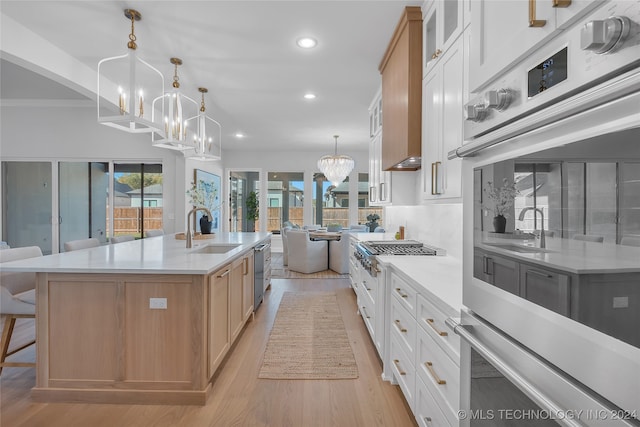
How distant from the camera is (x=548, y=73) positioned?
0.64 m

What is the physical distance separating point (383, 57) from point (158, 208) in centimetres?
525

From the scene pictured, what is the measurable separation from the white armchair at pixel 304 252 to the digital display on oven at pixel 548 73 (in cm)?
548

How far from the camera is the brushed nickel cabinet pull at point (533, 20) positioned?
0.63 metres

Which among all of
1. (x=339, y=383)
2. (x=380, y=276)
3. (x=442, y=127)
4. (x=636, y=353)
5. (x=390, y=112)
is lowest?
(x=339, y=383)

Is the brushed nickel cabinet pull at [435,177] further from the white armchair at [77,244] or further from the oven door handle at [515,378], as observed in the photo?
the white armchair at [77,244]

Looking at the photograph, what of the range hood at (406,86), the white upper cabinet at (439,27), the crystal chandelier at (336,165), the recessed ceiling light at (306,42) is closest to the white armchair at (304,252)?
the crystal chandelier at (336,165)

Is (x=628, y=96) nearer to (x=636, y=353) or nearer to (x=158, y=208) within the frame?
(x=636, y=353)

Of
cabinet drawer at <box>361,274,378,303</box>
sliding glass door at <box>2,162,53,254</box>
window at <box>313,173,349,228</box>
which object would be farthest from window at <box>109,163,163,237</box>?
cabinet drawer at <box>361,274,378,303</box>

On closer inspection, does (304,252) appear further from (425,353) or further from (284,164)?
(425,353)

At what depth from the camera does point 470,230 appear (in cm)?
92

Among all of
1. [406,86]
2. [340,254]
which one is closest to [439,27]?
[406,86]

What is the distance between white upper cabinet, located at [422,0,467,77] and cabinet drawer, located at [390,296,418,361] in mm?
1717

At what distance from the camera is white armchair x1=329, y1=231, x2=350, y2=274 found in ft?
20.3

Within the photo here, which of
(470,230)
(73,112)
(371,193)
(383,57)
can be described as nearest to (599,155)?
(470,230)
